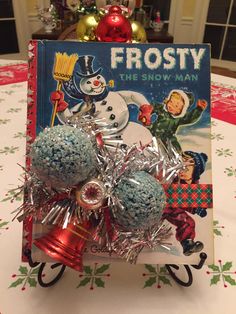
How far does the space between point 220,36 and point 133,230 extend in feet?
10.1

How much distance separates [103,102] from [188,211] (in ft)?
0.68

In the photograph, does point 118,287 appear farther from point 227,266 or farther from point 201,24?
point 201,24

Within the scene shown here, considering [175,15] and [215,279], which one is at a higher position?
[175,15]

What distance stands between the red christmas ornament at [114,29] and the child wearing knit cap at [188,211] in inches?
9.3

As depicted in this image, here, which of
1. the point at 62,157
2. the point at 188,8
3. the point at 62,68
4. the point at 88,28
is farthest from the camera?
the point at 188,8

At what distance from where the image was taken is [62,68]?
17.0 inches

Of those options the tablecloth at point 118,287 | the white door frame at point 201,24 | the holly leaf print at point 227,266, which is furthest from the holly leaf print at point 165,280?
the white door frame at point 201,24

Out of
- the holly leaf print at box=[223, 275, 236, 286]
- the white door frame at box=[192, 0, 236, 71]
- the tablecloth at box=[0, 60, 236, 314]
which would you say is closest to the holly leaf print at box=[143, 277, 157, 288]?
the tablecloth at box=[0, 60, 236, 314]

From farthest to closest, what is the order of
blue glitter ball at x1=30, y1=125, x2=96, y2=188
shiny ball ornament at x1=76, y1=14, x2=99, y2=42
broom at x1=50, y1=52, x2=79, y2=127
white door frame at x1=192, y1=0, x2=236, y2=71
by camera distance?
white door frame at x1=192, y1=0, x2=236, y2=71 < shiny ball ornament at x1=76, y1=14, x2=99, y2=42 < broom at x1=50, y1=52, x2=79, y2=127 < blue glitter ball at x1=30, y1=125, x2=96, y2=188

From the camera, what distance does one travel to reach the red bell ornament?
14.6 inches

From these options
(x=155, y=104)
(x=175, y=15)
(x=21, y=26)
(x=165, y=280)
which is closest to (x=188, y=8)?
(x=175, y=15)

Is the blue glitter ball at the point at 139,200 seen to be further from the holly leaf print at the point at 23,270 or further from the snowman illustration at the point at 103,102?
the holly leaf print at the point at 23,270

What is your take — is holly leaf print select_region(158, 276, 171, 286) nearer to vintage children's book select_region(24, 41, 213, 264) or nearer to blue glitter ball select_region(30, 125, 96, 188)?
vintage children's book select_region(24, 41, 213, 264)

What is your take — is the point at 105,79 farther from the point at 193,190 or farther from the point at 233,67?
the point at 233,67
